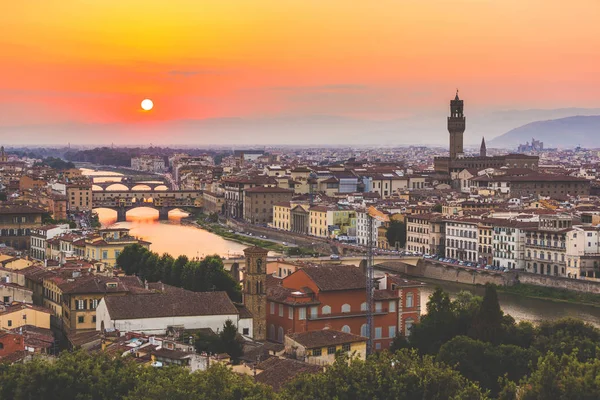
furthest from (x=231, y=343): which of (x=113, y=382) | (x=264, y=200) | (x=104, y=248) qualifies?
(x=264, y=200)

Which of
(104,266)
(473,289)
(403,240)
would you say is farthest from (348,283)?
(403,240)

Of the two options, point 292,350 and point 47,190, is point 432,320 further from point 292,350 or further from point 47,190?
point 47,190

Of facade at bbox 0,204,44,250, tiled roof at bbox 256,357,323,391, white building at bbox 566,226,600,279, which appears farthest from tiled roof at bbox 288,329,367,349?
facade at bbox 0,204,44,250

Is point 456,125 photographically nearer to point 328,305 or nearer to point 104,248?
point 104,248

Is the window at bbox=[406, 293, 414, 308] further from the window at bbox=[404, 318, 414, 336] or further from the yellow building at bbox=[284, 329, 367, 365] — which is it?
the yellow building at bbox=[284, 329, 367, 365]

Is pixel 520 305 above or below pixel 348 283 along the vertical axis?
below

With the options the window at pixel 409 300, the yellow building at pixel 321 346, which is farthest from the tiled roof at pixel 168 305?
the window at pixel 409 300
